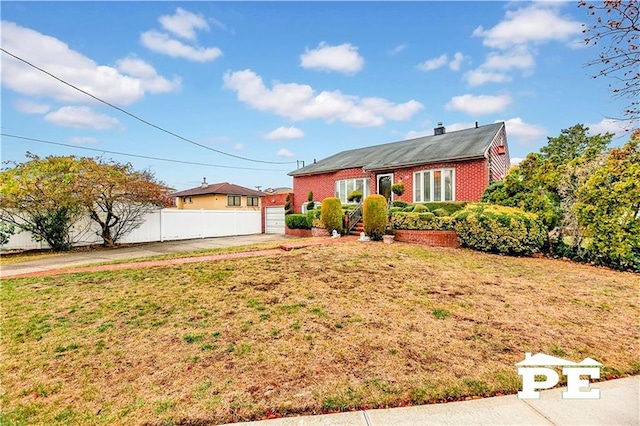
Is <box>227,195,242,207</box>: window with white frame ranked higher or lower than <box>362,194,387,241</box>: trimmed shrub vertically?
higher

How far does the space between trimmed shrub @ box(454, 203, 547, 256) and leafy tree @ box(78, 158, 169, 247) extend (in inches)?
543

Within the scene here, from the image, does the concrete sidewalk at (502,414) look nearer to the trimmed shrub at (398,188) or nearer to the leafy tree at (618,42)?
the leafy tree at (618,42)

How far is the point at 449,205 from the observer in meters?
14.7

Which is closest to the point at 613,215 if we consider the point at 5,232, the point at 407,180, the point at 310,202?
the point at 407,180

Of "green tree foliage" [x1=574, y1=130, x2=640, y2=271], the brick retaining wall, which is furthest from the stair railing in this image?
"green tree foliage" [x1=574, y1=130, x2=640, y2=271]

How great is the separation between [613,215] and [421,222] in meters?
5.11

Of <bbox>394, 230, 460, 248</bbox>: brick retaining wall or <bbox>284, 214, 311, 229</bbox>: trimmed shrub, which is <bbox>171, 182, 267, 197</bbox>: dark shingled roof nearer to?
<bbox>284, 214, 311, 229</bbox>: trimmed shrub

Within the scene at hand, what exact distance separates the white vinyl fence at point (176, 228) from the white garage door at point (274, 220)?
0.52m

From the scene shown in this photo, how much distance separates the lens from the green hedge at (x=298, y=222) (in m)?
17.1

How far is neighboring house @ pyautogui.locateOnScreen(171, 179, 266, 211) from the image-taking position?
33469 mm

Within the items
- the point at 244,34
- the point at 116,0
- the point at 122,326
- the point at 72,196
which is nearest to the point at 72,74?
the point at 72,196

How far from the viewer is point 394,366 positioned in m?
3.39

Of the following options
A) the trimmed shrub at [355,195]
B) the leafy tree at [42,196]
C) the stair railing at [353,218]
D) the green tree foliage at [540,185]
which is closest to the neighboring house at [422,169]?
the trimmed shrub at [355,195]

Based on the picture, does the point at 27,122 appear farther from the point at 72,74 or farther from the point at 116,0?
the point at 116,0
